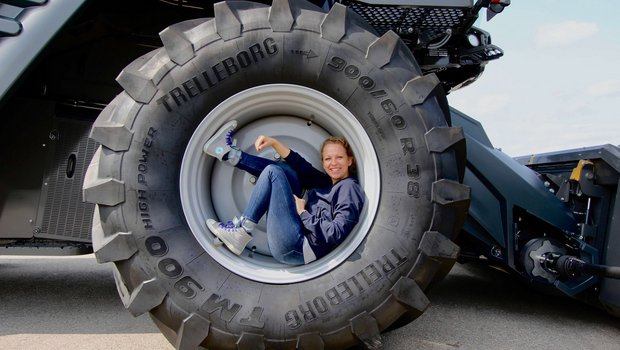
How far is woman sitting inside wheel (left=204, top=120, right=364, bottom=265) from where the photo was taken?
7.22ft

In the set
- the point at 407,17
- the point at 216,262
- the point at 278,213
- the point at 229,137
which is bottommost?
the point at 216,262

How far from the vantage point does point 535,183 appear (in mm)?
3195

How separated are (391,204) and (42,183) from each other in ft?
6.63

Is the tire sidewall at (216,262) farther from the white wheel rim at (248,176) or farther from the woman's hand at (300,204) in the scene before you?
the woman's hand at (300,204)

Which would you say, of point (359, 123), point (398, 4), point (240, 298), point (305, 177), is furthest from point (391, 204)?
point (398, 4)

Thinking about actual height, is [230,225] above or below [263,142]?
below

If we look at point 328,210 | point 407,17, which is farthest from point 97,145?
point 407,17

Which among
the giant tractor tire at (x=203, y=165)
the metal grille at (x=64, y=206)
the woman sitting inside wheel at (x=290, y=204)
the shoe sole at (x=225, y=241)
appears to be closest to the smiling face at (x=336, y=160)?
the woman sitting inside wheel at (x=290, y=204)

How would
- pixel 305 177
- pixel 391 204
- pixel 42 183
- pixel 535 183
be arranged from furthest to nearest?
pixel 535 183
pixel 42 183
pixel 305 177
pixel 391 204

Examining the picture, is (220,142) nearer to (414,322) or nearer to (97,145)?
(97,145)

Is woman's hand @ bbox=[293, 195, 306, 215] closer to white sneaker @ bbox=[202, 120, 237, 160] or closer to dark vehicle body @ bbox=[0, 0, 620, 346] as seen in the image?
white sneaker @ bbox=[202, 120, 237, 160]

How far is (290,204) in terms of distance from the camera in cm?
230

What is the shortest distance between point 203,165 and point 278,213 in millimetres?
401

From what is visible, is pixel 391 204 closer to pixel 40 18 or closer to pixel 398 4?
pixel 398 4
